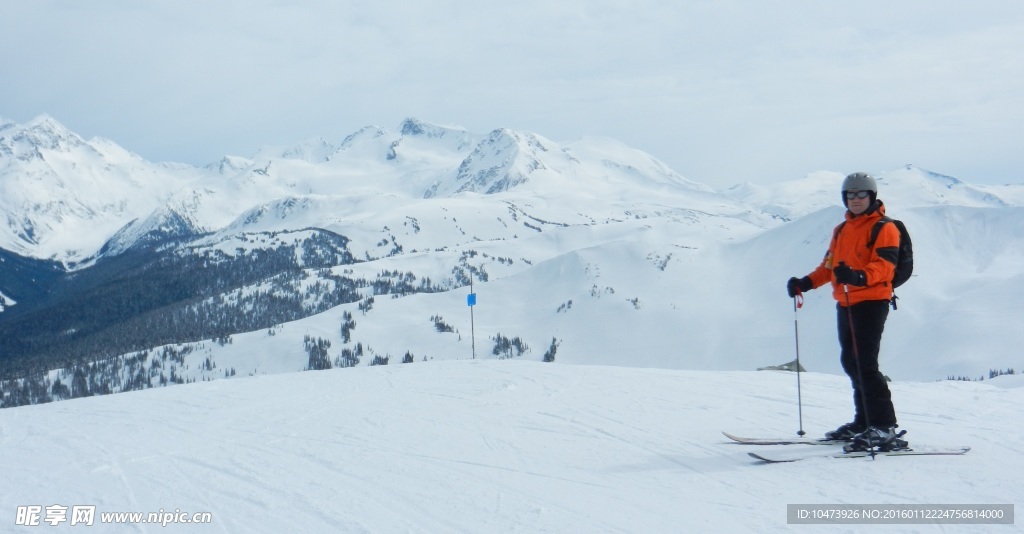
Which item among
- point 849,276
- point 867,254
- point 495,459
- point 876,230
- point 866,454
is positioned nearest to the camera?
point 849,276

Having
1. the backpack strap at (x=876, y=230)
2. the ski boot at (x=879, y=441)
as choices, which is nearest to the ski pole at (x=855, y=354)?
the ski boot at (x=879, y=441)

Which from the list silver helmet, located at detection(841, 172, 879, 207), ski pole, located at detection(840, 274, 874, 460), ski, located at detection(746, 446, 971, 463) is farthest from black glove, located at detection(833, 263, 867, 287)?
ski, located at detection(746, 446, 971, 463)

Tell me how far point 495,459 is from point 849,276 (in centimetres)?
424

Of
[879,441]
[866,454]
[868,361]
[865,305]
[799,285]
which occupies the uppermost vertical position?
[799,285]

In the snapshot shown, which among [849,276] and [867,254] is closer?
[849,276]

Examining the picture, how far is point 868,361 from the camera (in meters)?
7.42

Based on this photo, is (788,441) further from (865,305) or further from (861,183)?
(861,183)

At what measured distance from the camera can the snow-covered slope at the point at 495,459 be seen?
233 inches

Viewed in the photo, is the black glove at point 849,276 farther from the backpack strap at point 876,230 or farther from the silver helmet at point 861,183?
the silver helmet at point 861,183

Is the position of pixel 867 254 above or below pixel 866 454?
above

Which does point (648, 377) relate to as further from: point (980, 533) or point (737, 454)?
point (980, 533)

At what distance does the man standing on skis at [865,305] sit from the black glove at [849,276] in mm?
10

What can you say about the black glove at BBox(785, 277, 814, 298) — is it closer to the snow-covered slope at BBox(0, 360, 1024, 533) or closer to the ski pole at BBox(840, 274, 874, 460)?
the ski pole at BBox(840, 274, 874, 460)

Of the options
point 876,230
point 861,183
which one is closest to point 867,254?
point 876,230
